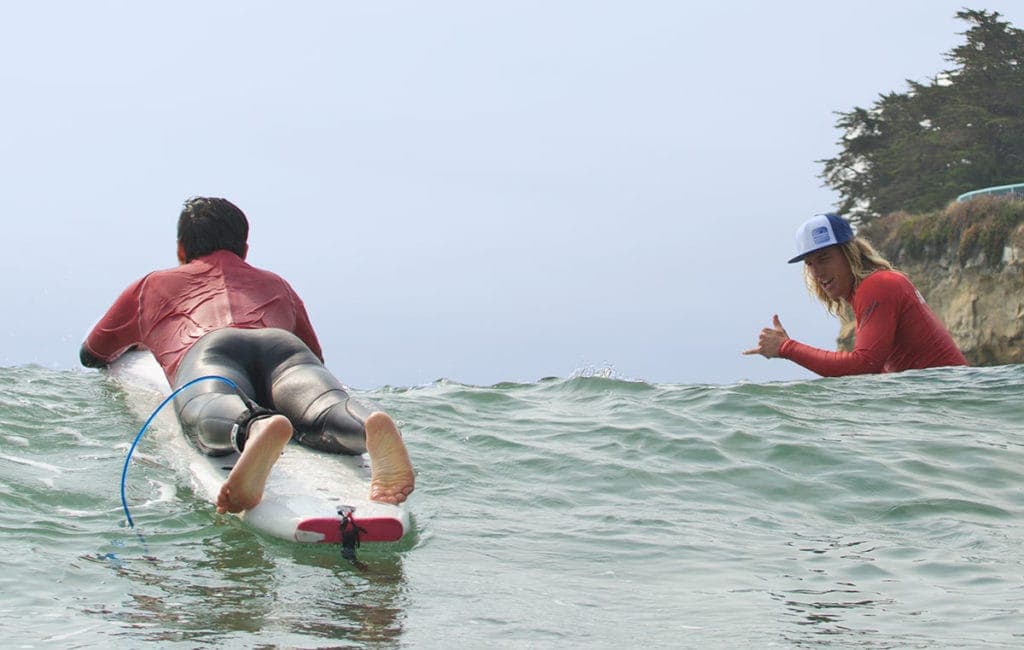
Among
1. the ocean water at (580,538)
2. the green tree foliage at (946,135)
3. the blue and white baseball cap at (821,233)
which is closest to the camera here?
the ocean water at (580,538)

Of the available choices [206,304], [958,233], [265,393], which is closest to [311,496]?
[265,393]

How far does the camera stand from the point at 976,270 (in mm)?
32938

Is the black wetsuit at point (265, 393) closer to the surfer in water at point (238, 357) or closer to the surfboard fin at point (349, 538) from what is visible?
the surfer in water at point (238, 357)

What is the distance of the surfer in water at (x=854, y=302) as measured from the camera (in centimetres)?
891

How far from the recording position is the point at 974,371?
35.0ft

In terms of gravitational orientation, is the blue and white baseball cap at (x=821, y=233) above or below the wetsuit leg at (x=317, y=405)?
above

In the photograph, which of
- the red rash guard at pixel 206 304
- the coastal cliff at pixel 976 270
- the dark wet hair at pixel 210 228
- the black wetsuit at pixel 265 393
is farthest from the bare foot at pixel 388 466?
the coastal cliff at pixel 976 270

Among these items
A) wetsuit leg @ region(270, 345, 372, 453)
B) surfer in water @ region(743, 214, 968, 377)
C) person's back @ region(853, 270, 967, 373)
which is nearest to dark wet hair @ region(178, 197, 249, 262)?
wetsuit leg @ region(270, 345, 372, 453)

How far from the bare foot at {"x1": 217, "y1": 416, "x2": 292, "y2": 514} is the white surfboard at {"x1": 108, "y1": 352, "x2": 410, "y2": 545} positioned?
0.11 metres

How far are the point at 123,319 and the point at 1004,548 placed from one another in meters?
Result: 5.50

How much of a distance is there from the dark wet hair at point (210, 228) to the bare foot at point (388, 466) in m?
2.62

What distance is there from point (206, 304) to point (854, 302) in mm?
4698

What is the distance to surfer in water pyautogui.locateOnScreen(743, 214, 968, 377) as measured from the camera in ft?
29.2

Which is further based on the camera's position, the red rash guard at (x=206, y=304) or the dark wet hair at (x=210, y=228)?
the dark wet hair at (x=210, y=228)
